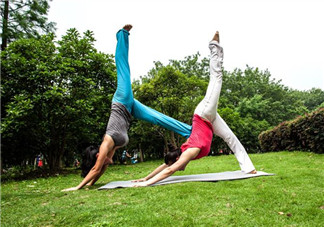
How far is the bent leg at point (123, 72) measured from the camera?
498 cm

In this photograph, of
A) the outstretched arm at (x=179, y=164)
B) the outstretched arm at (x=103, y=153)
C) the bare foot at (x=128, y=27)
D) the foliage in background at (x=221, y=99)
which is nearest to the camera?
the outstretched arm at (x=179, y=164)

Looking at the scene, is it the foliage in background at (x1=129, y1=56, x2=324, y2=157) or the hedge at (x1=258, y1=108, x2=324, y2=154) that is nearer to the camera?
the hedge at (x1=258, y1=108, x2=324, y2=154)

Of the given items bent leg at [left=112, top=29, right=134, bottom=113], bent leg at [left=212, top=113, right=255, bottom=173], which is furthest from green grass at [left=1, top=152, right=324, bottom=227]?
bent leg at [left=112, top=29, right=134, bottom=113]

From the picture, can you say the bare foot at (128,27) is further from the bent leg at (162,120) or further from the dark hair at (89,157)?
the dark hair at (89,157)

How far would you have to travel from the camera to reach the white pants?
4750mm

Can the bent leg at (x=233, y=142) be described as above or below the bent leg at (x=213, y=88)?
below

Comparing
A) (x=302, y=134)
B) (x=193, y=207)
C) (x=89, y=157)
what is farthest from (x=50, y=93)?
(x=302, y=134)

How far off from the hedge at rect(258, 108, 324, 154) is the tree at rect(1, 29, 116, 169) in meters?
7.85

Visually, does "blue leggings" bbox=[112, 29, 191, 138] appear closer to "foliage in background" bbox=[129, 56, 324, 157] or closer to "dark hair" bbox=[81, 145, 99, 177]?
"dark hair" bbox=[81, 145, 99, 177]

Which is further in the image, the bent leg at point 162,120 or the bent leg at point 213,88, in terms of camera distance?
the bent leg at point 162,120

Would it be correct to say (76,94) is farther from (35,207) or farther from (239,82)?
(239,82)

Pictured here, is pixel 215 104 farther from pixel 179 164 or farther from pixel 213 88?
pixel 179 164

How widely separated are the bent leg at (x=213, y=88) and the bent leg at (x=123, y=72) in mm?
1425

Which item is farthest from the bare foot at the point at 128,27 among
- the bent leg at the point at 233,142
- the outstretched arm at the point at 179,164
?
the outstretched arm at the point at 179,164
